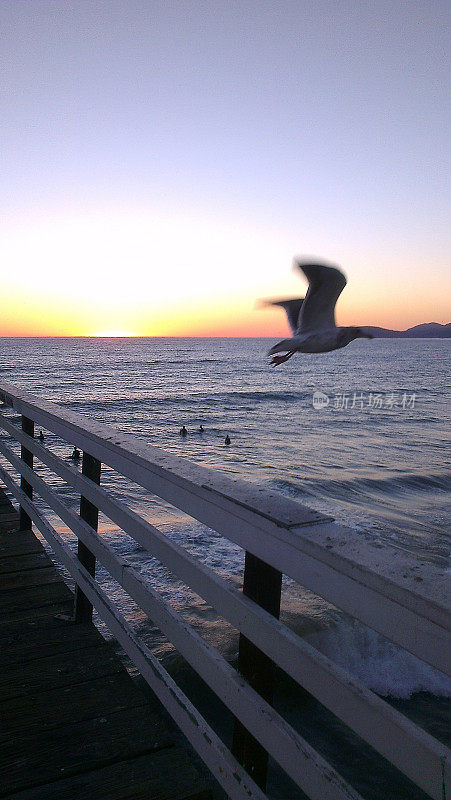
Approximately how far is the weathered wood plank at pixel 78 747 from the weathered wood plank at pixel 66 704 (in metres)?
0.04

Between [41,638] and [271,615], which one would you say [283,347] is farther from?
[271,615]

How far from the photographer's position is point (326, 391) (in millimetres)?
46281

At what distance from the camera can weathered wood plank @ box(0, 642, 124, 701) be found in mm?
2477

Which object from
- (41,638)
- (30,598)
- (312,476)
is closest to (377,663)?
(30,598)

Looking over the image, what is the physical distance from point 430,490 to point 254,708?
42.8ft

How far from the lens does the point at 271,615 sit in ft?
4.74

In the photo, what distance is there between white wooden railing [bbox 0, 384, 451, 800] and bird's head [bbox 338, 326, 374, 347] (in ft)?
8.86

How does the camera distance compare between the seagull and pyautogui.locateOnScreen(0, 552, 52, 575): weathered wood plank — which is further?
the seagull

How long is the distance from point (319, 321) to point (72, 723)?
3.68 meters

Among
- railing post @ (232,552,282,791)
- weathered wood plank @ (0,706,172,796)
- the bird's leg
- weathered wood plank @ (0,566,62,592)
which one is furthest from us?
the bird's leg

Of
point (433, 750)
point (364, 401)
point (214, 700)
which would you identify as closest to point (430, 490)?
point (214, 700)

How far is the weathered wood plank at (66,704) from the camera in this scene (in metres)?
2.22

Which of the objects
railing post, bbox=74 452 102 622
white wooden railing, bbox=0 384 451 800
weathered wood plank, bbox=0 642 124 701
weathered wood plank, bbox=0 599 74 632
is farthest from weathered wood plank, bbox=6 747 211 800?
weathered wood plank, bbox=0 599 74 632

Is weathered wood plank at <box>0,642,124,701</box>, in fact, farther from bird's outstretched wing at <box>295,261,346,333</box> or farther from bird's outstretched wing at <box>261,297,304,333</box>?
bird's outstretched wing at <box>261,297,304,333</box>
